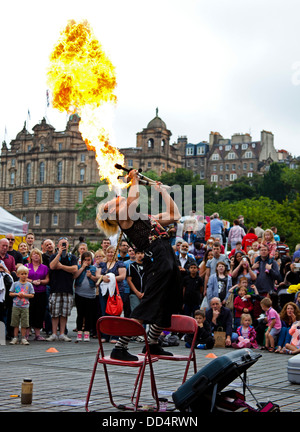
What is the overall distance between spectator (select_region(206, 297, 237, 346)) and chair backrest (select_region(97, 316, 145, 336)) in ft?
22.7

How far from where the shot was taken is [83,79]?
28.5 ft

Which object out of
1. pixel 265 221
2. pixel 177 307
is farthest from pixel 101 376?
pixel 265 221

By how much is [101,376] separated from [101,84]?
3750 millimetres

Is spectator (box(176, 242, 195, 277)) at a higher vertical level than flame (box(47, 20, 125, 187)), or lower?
Result: lower

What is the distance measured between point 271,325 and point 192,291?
84.6 inches

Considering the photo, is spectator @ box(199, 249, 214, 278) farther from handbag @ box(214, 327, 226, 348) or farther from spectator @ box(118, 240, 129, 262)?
handbag @ box(214, 327, 226, 348)

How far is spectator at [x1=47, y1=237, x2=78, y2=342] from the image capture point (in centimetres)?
1299

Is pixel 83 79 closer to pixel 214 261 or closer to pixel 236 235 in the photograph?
pixel 214 261

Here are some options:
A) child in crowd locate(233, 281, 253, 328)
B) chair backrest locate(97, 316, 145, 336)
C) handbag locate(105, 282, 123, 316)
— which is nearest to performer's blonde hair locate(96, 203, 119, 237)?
chair backrest locate(97, 316, 145, 336)

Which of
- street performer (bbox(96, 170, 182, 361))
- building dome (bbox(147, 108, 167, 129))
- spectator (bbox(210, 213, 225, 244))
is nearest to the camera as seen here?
street performer (bbox(96, 170, 182, 361))

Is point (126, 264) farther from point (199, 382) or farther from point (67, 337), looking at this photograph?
point (199, 382)

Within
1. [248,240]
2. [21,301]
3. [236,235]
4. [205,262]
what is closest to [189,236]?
[236,235]

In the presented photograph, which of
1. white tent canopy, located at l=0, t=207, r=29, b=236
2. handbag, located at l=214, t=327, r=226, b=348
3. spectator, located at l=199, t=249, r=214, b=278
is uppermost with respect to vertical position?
white tent canopy, located at l=0, t=207, r=29, b=236

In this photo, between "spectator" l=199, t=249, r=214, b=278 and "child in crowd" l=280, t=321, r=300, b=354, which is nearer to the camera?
"child in crowd" l=280, t=321, r=300, b=354
